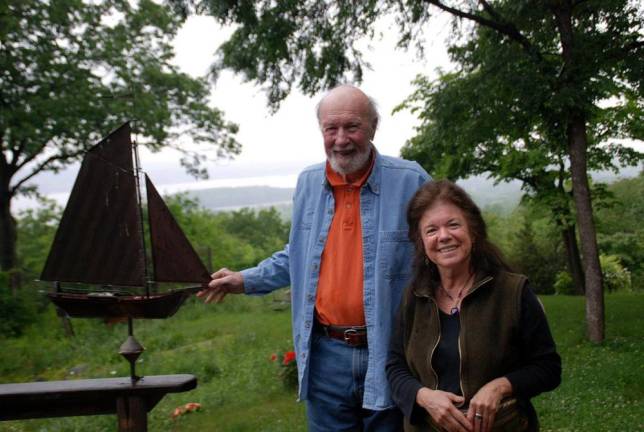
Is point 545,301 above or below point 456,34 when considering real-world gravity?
below

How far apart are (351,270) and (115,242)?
1.10 meters

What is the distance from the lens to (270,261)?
9.39ft

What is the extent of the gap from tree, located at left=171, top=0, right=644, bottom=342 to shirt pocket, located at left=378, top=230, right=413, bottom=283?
533 centimetres

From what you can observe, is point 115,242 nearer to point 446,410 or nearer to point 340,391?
point 340,391

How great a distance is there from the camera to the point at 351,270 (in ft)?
8.13

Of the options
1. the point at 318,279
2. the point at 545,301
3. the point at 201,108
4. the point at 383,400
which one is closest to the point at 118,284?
the point at 318,279

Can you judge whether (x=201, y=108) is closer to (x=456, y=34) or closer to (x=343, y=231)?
(x=456, y=34)

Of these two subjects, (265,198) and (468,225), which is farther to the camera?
(265,198)

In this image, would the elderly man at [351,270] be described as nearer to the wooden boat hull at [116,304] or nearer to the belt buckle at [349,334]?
the belt buckle at [349,334]

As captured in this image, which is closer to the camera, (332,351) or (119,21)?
(332,351)

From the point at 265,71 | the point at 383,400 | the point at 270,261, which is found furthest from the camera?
the point at 265,71

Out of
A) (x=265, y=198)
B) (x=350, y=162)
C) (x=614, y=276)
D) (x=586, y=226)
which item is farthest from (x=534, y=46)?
(x=265, y=198)

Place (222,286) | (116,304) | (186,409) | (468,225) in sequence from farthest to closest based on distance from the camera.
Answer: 1. (186,409)
2. (222,286)
3. (116,304)
4. (468,225)

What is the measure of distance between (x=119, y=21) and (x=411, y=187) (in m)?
13.6
